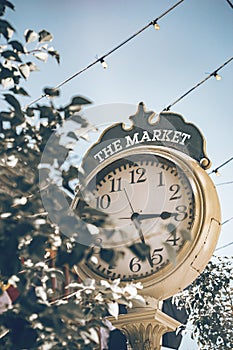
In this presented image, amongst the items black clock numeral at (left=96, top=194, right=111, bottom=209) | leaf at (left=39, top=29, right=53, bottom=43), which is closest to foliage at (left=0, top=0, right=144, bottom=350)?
leaf at (left=39, top=29, right=53, bottom=43)

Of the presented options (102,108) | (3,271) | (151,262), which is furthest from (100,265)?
(3,271)

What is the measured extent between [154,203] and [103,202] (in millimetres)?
310

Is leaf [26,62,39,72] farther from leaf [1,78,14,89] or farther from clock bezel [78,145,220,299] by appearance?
clock bezel [78,145,220,299]

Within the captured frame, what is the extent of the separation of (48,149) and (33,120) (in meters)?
0.30

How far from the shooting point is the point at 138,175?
3150mm

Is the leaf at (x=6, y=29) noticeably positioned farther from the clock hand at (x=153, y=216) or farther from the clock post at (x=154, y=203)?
the clock hand at (x=153, y=216)

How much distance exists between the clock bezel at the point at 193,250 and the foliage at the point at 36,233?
0.61m

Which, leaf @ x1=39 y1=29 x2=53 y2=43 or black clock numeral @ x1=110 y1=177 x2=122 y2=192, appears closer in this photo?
leaf @ x1=39 y1=29 x2=53 y2=43

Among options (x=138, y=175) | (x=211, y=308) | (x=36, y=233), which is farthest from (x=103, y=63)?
(x=211, y=308)

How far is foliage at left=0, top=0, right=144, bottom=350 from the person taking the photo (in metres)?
1.84

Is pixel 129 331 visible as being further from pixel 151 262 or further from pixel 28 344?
pixel 28 344

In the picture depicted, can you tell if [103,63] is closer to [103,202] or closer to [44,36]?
[103,202]

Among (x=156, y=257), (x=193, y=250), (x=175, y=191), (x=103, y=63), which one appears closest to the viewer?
(x=193, y=250)

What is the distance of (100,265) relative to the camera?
2957 mm
